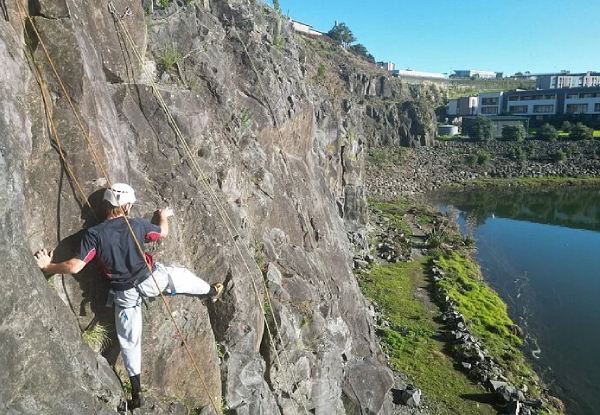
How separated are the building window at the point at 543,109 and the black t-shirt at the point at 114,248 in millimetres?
131487

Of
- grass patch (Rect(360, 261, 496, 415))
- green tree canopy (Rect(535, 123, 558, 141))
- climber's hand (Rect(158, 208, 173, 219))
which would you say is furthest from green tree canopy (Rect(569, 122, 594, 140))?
climber's hand (Rect(158, 208, 173, 219))

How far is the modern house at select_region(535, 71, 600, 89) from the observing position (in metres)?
158

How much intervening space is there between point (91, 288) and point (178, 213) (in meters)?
2.61

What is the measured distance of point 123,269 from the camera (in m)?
6.96

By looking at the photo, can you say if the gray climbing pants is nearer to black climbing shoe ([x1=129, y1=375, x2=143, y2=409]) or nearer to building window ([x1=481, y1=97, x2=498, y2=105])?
black climbing shoe ([x1=129, y1=375, x2=143, y2=409])

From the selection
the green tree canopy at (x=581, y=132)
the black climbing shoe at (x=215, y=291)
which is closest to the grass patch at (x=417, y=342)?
the black climbing shoe at (x=215, y=291)

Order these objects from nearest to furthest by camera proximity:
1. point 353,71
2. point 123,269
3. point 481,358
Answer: point 123,269 < point 481,358 < point 353,71

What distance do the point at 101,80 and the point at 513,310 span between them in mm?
31197

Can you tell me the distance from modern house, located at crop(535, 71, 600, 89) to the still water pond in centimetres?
9210

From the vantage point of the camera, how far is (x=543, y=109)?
121 meters

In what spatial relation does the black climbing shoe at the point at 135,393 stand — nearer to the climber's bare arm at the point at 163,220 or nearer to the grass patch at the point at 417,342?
the climber's bare arm at the point at 163,220

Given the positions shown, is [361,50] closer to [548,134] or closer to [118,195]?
[548,134]

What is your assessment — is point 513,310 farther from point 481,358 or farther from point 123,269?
point 123,269

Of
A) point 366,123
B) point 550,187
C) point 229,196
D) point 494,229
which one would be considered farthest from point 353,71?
point 229,196
